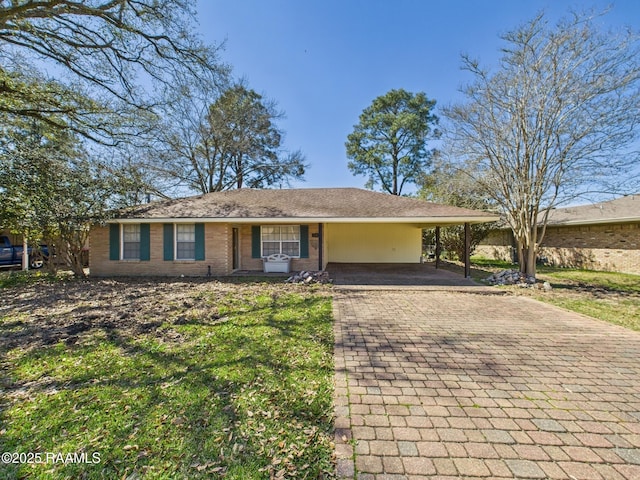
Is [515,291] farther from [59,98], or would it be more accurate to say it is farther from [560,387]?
[59,98]

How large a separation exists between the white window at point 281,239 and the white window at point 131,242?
5.03m

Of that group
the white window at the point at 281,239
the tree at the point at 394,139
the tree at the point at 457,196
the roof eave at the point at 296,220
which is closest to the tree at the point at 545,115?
the tree at the point at 457,196

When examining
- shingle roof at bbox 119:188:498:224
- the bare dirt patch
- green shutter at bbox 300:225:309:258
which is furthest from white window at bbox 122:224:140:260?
green shutter at bbox 300:225:309:258

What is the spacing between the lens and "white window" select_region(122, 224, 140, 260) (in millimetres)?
11312

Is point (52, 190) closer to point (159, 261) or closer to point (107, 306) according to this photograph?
point (159, 261)

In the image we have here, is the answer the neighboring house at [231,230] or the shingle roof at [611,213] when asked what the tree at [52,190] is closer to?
the neighboring house at [231,230]

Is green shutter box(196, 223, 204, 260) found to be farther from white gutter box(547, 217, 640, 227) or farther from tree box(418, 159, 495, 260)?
white gutter box(547, 217, 640, 227)

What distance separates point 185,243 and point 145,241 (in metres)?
1.58

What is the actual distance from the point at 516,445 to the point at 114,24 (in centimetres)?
1350

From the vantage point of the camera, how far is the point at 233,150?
22.3 metres

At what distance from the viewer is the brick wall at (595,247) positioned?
12.6 metres

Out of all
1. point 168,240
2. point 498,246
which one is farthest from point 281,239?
point 498,246

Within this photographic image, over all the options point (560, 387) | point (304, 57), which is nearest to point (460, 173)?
point (304, 57)

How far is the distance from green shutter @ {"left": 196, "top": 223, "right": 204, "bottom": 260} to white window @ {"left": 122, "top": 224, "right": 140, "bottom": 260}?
96.4 inches
